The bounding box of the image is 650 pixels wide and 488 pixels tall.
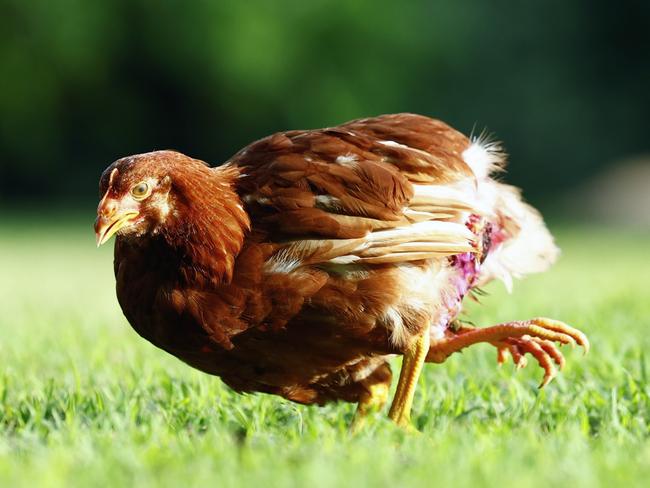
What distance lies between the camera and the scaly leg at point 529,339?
12.0 ft

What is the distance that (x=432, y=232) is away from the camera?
337cm

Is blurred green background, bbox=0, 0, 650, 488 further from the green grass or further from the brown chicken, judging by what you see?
the brown chicken

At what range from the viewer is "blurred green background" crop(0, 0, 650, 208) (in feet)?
53.8

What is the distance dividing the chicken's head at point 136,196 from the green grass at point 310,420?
609 millimetres

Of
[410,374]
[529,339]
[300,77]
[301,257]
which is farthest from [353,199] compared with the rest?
[300,77]

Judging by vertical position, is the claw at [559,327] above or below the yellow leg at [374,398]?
above

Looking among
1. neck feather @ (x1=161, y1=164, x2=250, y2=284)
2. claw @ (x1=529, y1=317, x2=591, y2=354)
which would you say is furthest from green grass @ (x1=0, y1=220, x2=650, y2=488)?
neck feather @ (x1=161, y1=164, x2=250, y2=284)

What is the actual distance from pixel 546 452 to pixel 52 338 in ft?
10.9

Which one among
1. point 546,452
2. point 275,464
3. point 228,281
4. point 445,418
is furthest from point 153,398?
point 546,452

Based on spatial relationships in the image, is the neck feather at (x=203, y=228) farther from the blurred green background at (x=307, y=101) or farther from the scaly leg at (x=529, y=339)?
the blurred green background at (x=307, y=101)

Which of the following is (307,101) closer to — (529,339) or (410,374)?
(529,339)

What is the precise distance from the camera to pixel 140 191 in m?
3.20

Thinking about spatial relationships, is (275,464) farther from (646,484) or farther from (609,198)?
(609,198)

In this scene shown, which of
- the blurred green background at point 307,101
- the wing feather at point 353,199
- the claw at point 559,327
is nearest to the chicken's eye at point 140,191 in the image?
the wing feather at point 353,199
